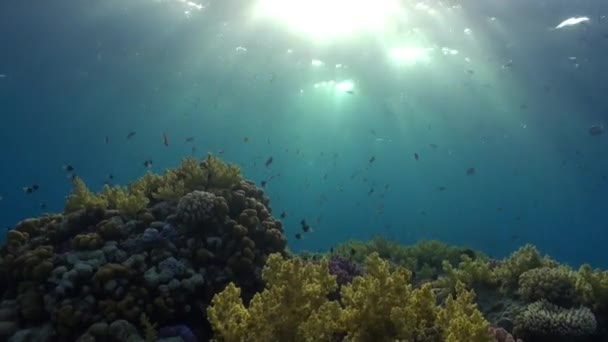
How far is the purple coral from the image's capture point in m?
8.81

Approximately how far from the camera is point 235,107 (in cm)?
4669

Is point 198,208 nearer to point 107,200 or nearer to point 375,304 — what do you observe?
point 107,200

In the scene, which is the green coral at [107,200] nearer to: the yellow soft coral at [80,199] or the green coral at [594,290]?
the yellow soft coral at [80,199]

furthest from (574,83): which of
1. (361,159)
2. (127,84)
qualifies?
(361,159)

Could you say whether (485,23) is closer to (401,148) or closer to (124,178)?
(401,148)

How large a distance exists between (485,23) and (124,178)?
347 ft

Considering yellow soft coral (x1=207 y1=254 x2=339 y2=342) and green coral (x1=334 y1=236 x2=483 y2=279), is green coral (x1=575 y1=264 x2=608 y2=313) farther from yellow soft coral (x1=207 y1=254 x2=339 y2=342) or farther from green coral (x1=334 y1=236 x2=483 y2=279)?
green coral (x1=334 y1=236 x2=483 y2=279)

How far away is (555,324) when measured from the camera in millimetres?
6844

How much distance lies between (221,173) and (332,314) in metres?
4.62

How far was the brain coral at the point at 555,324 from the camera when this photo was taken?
269 inches

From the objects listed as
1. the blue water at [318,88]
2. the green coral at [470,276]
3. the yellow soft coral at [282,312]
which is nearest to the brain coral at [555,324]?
the green coral at [470,276]

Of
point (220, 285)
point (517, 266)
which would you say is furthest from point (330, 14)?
point (220, 285)

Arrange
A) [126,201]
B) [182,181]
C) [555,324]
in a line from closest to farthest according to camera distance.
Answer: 1. [555,324]
2. [126,201]
3. [182,181]

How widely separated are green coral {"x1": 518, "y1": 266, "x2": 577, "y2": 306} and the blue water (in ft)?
39.7
